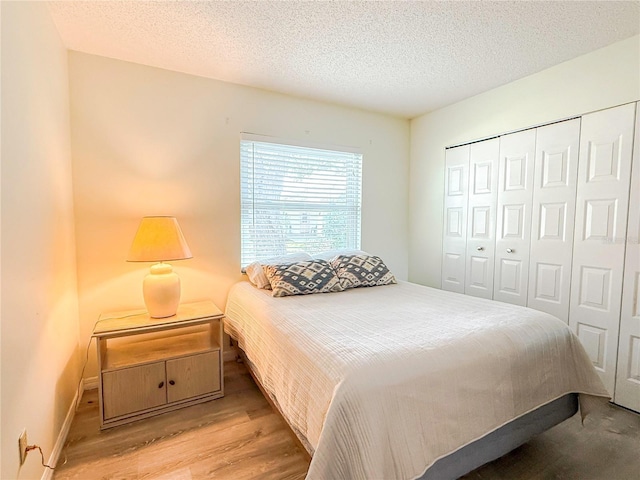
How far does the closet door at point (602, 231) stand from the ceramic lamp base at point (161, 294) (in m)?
2.90

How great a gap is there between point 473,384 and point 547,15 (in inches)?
82.0

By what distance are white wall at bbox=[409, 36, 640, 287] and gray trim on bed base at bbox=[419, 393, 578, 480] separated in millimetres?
1799

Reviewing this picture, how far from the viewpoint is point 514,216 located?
2.66m

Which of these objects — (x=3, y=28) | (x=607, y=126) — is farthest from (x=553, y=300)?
(x=3, y=28)

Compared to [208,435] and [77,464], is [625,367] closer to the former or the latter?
[208,435]

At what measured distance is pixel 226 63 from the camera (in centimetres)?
232

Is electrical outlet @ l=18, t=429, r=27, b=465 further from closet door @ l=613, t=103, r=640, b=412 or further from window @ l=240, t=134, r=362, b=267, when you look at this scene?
closet door @ l=613, t=103, r=640, b=412

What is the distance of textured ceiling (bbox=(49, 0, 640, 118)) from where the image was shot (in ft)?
5.66

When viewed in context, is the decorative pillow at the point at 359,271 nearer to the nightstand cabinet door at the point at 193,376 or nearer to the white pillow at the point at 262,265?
the white pillow at the point at 262,265

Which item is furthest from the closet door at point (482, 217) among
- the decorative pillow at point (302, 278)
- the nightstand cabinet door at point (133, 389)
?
the nightstand cabinet door at point (133, 389)

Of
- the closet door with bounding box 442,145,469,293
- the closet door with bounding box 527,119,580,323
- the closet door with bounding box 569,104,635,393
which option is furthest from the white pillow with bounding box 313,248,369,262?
the closet door with bounding box 569,104,635,393

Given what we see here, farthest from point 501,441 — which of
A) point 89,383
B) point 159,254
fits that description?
point 89,383

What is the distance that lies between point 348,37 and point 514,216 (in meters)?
1.98

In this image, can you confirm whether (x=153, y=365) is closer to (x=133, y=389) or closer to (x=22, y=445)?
(x=133, y=389)
